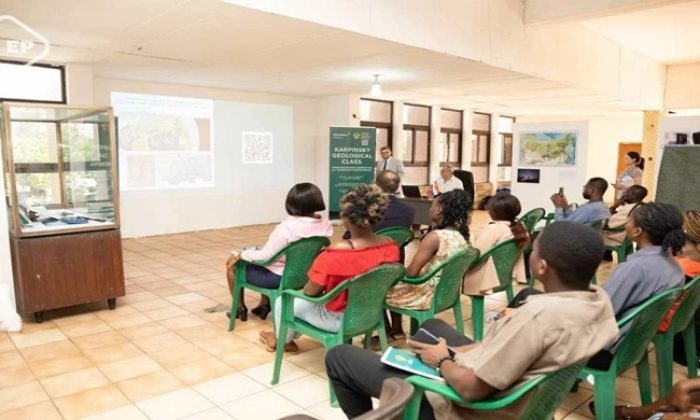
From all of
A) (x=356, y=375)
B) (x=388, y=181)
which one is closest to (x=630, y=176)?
(x=388, y=181)

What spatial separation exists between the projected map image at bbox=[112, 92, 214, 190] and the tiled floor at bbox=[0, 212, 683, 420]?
320 centimetres

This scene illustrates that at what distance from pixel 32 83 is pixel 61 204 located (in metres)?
2.69

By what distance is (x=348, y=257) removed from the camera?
94.2 inches

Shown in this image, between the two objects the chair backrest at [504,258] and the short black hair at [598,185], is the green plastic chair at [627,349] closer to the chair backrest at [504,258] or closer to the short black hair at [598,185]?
the chair backrest at [504,258]

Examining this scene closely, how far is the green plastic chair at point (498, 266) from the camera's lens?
3070 millimetres

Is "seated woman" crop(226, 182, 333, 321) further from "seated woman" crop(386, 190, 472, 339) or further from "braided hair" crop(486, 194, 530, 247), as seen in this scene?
"braided hair" crop(486, 194, 530, 247)

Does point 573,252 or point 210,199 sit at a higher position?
point 573,252

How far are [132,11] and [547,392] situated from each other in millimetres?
3936

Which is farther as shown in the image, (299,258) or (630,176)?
(630,176)

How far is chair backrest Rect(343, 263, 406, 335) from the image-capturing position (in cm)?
231

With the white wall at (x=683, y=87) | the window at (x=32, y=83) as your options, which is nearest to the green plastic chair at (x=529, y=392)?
the window at (x=32, y=83)

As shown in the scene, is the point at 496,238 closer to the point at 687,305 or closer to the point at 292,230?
the point at 687,305

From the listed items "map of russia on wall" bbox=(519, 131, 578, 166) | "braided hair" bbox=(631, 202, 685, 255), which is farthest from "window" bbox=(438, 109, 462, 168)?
"braided hair" bbox=(631, 202, 685, 255)

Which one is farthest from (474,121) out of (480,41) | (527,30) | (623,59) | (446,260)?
(446,260)
